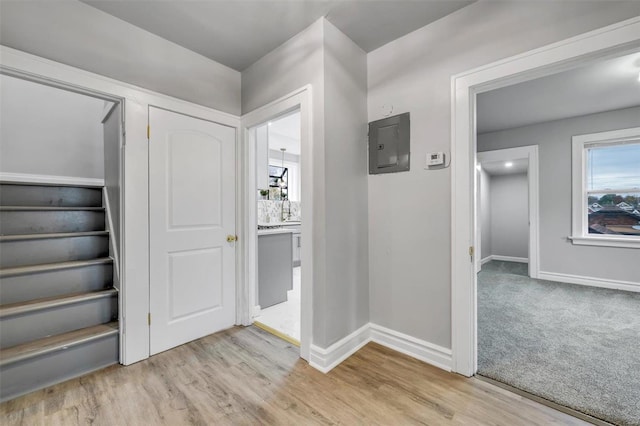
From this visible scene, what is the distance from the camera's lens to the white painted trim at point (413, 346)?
2.03m

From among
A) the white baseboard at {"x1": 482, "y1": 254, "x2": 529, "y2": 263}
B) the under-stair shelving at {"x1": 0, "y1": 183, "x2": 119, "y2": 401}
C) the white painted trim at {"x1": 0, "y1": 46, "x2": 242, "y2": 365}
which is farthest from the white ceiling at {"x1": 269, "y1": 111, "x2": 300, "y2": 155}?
the white baseboard at {"x1": 482, "y1": 254, "x2": 529, "y2": 263}

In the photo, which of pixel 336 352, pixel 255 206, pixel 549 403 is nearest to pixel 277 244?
pixel 255 206

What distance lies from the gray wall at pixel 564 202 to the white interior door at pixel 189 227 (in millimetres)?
5032

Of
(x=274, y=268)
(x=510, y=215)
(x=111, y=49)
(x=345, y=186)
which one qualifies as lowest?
(x=274, y=268)

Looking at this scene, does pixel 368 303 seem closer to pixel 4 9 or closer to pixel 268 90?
pixel 268 90

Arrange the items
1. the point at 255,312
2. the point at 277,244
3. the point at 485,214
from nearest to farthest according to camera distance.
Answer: the point at 255,312 → the point at 277,244 → the point at 485,214

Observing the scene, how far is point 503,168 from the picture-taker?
6.00 m

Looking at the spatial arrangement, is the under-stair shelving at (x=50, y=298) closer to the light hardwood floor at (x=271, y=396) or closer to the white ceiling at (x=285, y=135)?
the light hardwood floor at (x=271, y=396)

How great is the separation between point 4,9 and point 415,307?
11.2ft

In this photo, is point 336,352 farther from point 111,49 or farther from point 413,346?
point 111,49

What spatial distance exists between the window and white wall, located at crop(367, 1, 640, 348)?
376cm

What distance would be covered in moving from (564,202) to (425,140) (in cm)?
389

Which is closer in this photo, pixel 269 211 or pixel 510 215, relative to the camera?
pixel 269 211

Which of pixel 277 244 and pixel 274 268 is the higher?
pixel 277 244
